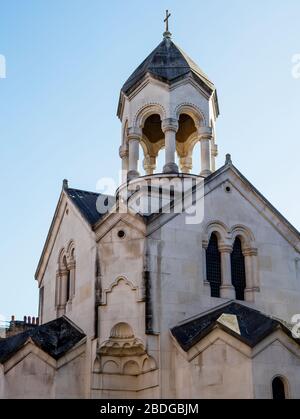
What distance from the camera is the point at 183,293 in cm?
2361

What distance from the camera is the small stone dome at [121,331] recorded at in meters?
23.0

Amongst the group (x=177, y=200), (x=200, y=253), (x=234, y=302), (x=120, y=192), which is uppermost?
(x=120, y=192)

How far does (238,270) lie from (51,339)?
7.58 meters

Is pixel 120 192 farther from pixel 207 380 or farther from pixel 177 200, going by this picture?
pixel 207 380

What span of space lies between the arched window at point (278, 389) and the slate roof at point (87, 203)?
9.12 m

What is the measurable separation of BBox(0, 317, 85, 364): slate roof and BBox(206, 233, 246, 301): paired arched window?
207 inches

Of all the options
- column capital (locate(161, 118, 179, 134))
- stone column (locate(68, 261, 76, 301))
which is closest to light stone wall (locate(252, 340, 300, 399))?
stone column (locate(68, 261, 76, 301))

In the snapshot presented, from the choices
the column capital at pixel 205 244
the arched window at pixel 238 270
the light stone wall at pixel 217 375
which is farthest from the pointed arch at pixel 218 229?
the light stone wall at pixel 217 375

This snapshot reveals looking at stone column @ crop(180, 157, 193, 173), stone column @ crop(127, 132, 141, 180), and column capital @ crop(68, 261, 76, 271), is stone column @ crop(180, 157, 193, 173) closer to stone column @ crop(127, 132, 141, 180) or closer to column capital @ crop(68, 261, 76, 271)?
stone column @ crop(127, 132, 141, 180)

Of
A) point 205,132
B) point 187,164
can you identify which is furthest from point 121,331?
point 187,164

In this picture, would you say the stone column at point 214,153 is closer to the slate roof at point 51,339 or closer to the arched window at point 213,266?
the arched window at point 213,266

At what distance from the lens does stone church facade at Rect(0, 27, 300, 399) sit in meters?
21.2
